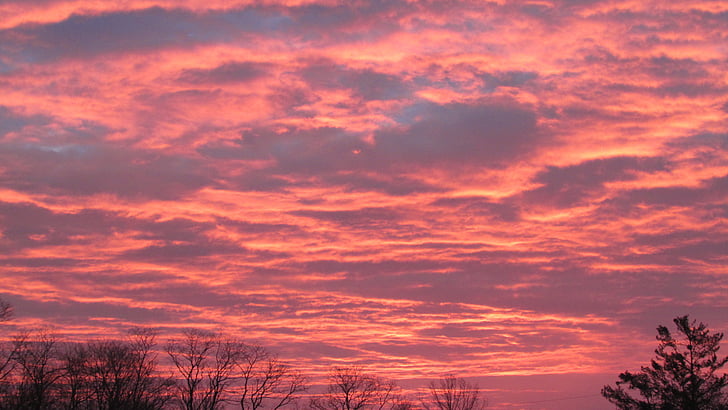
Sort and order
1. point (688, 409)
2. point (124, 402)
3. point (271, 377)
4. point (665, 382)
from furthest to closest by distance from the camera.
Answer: point (271, 377)
point (124, 402)
point (665, 382)
point (688, 409)

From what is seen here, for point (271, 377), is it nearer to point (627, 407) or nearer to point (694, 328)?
point (627, 407)

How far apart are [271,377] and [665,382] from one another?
56.9 meters

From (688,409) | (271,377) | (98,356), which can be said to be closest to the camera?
(688,409)

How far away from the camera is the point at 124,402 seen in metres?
80.9

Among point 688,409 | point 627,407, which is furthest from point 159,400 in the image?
point 688,409

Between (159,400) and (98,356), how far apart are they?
35.4 ft

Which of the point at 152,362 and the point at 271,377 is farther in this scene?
the point at 271,377

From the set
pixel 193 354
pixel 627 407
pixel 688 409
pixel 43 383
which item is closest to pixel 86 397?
pixel 43 383

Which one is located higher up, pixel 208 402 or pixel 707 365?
pixel 707 365

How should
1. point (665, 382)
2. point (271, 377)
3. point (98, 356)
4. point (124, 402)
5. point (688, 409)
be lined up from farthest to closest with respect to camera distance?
point (271, 377)
point (98, 356)
point (124, 402)
point (665, 382)
point (688, 409)

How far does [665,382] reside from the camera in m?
65.9

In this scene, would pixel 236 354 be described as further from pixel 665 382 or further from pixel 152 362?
pixel 665 382

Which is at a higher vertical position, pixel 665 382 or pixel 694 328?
pixel 694 328

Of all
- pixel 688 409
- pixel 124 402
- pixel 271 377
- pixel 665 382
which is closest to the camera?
pixel 688 409
